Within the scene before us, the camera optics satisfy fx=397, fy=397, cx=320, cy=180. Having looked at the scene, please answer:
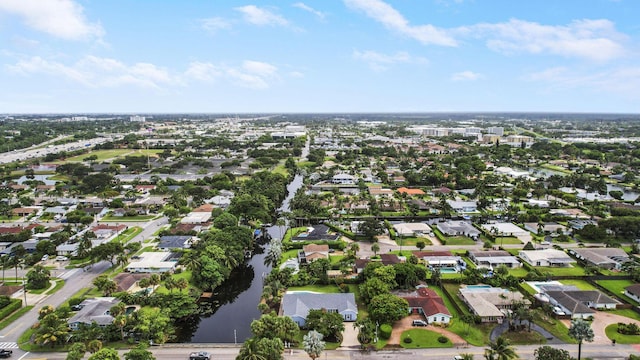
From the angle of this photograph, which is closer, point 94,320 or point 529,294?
point 94,320

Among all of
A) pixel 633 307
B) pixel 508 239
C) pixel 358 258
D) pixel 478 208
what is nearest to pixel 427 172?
pixel 478 208

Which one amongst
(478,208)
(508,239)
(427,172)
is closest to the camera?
(508,239)

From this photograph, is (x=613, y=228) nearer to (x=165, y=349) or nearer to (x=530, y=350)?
(x=530, y=350)

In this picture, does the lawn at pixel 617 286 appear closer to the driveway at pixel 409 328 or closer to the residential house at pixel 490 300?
the residential house at pixel 490 300

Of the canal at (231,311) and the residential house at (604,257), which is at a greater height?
the residential house at (604,257)

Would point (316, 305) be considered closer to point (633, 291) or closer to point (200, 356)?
point (200, 356)

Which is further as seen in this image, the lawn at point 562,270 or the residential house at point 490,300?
the lawn at point 562,270

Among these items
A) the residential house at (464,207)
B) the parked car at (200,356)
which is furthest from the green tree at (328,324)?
the residential house at (464,207)
